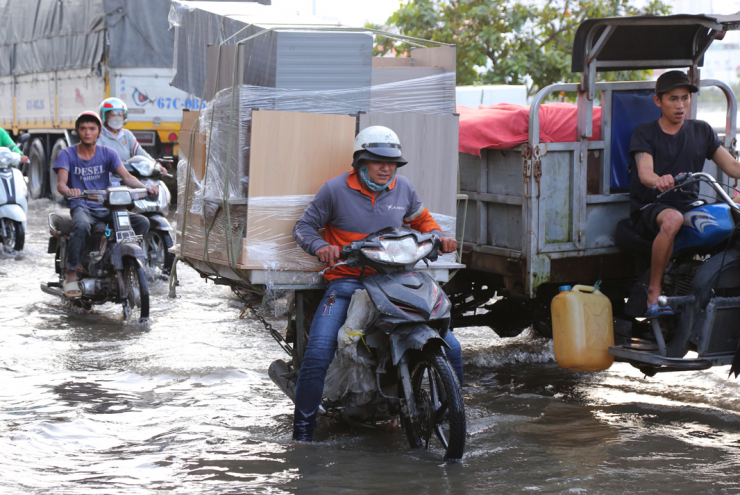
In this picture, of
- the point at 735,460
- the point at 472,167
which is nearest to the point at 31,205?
the point at 472,167

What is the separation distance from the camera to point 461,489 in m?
4.05

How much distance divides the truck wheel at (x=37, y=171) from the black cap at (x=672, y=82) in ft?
54.3

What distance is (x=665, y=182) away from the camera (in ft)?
16.9

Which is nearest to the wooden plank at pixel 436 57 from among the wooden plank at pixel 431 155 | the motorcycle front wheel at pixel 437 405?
the wooden plank at pixel 431 155

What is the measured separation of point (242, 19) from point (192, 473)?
2597mm

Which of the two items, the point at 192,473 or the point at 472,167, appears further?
the point at 472,167

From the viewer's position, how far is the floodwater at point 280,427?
4180 mm

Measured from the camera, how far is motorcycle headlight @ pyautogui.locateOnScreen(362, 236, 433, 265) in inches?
176

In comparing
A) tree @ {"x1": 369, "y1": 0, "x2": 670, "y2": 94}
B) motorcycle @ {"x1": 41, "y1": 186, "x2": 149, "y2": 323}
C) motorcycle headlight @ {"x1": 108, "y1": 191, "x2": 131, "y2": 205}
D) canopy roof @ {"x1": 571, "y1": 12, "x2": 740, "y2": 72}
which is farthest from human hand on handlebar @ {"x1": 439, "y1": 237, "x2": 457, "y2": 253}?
tree @ {"x1": 369, "y1": 0, "x2": 670, "y2": 94}

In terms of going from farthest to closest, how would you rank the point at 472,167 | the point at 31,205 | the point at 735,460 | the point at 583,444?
the point at 31,205 < the point at 472,167 < the point at 583,444 < the point at 735,460

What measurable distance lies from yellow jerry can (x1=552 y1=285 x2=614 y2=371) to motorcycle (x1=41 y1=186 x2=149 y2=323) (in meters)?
3.97

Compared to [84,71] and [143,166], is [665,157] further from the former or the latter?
[84,71]

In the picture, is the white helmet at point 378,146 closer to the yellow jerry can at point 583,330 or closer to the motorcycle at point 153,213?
the yellow jerry can at point 583,330

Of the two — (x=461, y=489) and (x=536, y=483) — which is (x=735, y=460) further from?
(x=461, y=489)
